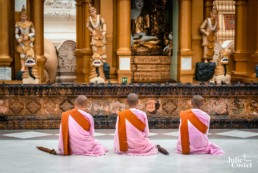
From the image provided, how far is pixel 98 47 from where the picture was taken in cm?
1507

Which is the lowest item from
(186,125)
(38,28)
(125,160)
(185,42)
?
(125,160)

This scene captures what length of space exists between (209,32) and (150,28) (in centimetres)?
199

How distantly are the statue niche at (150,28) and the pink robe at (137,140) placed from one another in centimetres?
896

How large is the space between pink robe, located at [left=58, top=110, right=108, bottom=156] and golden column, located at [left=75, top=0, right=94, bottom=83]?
29.9 ft

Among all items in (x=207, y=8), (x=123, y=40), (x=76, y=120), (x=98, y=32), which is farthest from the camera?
(x=207, y=8)

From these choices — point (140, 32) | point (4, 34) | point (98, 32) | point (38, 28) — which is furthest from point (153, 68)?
point (4, 34)

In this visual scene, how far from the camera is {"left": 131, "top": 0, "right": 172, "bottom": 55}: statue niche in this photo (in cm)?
1714

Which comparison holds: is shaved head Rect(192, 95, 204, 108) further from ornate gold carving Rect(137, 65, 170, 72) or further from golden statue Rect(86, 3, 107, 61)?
ornate gold carving Rect(137, 65, 170, 72)

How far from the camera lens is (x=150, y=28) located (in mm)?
17297

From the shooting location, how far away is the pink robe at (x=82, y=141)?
8.16 m

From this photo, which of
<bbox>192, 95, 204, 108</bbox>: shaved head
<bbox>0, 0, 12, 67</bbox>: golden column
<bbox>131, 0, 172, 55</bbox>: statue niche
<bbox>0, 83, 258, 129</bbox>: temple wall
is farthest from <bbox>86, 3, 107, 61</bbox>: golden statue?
<bbox>192, 95, 204, 108</bbox>: shaved head

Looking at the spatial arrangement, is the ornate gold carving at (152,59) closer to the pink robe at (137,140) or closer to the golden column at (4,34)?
the golden column at (4,34)

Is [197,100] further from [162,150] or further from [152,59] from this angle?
[152,59]

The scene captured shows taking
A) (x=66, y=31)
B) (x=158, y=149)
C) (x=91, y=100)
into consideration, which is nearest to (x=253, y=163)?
(x=158, y=149)
